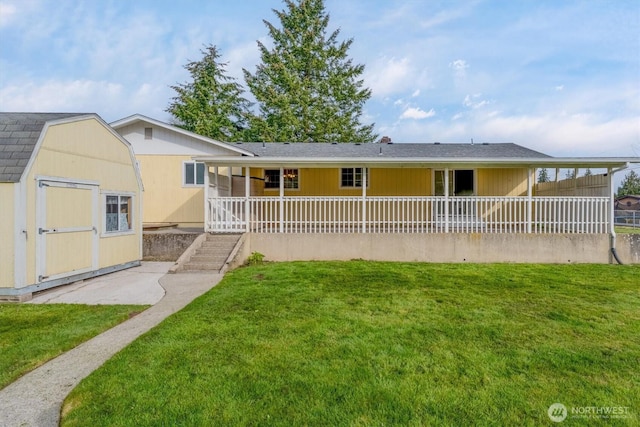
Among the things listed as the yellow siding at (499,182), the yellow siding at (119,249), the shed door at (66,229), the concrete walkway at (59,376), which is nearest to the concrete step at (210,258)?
the yellow siding at (119,249)

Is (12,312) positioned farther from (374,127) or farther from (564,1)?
(374,127)

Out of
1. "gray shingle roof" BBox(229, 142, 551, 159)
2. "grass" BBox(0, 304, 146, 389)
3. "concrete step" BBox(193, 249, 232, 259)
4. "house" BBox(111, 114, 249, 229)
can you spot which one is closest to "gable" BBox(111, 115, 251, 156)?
"house" BBox(111, 114, 249, 229)

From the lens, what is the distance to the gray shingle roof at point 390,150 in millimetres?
12048

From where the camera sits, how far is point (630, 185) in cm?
5481

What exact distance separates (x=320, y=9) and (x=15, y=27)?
20.4m

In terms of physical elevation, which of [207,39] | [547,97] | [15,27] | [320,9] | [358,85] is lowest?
[547,97]

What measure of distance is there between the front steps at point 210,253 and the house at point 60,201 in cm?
164

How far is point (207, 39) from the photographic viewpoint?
89.7 feet

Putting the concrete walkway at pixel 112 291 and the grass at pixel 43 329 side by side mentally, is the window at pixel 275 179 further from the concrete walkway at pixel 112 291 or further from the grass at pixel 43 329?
the grass at pixel 43 329

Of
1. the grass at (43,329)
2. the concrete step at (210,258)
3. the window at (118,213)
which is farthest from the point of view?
the concrete step at (210,258)

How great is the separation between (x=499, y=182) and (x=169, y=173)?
12.1 m

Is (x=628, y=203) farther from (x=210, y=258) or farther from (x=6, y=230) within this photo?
(x=6, y=230)

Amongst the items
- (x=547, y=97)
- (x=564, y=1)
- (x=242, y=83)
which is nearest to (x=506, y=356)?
(x=564, y=1)

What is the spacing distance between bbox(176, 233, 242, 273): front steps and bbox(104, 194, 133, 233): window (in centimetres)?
171
